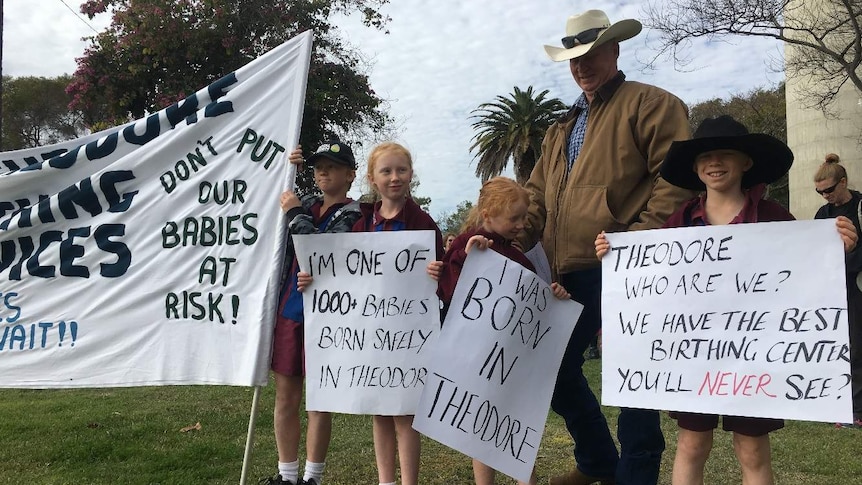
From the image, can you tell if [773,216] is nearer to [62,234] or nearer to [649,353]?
[649,353]

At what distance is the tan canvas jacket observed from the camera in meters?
2.92

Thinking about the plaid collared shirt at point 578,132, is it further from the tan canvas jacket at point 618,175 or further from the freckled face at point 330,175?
the freckled face at point 330,175

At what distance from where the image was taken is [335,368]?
315cm

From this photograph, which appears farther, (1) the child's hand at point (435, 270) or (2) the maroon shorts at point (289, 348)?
(2) the maroon shorts at point (289, 348)

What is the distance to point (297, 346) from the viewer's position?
3.41 meters

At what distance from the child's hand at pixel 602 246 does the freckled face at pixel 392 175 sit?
1058mm

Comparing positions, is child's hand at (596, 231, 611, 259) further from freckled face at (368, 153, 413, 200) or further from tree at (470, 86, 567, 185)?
tree at (470, 86, 567, 185)

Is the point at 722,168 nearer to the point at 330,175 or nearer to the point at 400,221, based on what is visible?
the point at 400,221

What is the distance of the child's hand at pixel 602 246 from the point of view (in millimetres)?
2760

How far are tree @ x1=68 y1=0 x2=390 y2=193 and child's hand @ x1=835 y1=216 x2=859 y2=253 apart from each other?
11.3 m

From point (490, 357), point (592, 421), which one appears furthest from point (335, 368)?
point (592, 421)

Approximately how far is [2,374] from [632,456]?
10.8ft

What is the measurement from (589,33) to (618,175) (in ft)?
2.36

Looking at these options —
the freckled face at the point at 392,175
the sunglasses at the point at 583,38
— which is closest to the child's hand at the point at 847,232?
the sunglasses at the point at 583,38
